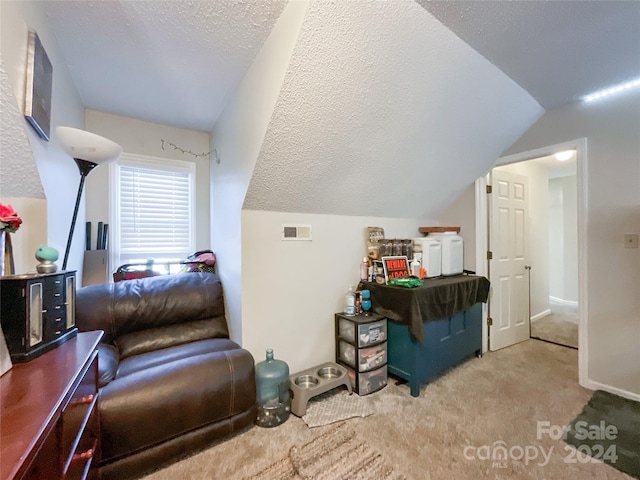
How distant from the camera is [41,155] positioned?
139 centimetres

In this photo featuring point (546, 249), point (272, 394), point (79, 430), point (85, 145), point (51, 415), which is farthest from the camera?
point (546, 249)

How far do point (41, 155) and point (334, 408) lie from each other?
2.31 meters

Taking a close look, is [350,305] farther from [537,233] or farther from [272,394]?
[537,233]

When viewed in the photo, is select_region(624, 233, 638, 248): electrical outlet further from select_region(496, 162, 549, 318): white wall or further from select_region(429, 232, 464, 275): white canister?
select_region(496, 162, 549, 318): white wall

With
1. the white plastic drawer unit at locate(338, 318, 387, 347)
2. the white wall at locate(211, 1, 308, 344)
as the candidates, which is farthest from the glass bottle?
the white wall at locate(211, 1, 308, 344)

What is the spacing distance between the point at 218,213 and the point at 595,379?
3.49 m

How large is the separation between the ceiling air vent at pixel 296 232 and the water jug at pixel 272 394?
96cm

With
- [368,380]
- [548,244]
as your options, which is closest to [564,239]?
[548,244]

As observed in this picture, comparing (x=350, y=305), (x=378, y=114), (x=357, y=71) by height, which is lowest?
(x=350, y=305)

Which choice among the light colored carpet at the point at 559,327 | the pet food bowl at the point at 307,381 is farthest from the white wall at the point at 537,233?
the pet food bowl at the point at 307,381

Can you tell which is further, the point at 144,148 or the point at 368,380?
the point at 144,148

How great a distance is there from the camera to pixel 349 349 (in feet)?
7.35

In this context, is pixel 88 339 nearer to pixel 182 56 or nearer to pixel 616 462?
pixel 182 56

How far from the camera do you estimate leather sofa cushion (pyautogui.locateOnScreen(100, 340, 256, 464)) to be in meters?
1.28
